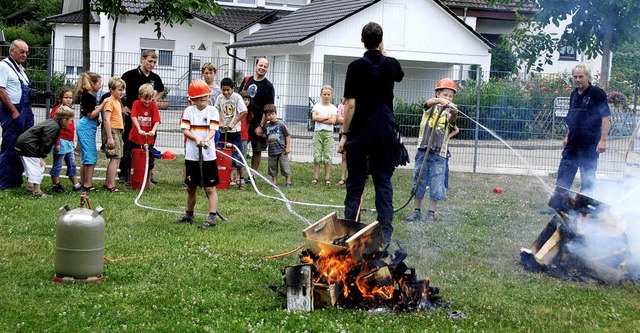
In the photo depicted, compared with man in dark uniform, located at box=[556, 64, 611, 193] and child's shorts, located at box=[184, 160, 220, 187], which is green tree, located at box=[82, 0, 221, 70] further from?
man in dark uniform, located at box=[556, 64, 611, 193]

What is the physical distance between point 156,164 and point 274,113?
368 centimetres

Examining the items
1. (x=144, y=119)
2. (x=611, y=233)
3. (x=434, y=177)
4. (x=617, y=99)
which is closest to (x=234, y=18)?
(x=617, y=99)

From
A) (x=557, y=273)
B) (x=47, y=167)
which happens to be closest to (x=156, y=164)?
(x=47, y=167)

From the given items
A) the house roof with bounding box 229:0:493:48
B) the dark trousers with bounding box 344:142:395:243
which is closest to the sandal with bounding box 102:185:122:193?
the dark trousers with bounding box 344:142:395:243

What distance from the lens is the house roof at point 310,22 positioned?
28922 millimetres

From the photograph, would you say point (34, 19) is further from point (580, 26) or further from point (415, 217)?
point (415, 217)

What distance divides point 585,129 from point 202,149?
19.0ft

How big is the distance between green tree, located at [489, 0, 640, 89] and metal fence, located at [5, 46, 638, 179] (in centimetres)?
191

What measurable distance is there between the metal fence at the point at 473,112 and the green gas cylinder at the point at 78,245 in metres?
10.8

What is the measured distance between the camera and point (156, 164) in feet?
51.6

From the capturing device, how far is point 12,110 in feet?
36.7

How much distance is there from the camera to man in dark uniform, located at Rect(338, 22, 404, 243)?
7734 mm

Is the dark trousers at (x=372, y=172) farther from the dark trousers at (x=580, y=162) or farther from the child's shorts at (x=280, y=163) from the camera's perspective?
the child's shorts at (x=280, y=163)

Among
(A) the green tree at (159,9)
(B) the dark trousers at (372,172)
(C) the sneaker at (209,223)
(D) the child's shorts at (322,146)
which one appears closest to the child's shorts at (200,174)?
(C) the sneaker at (209,223)
